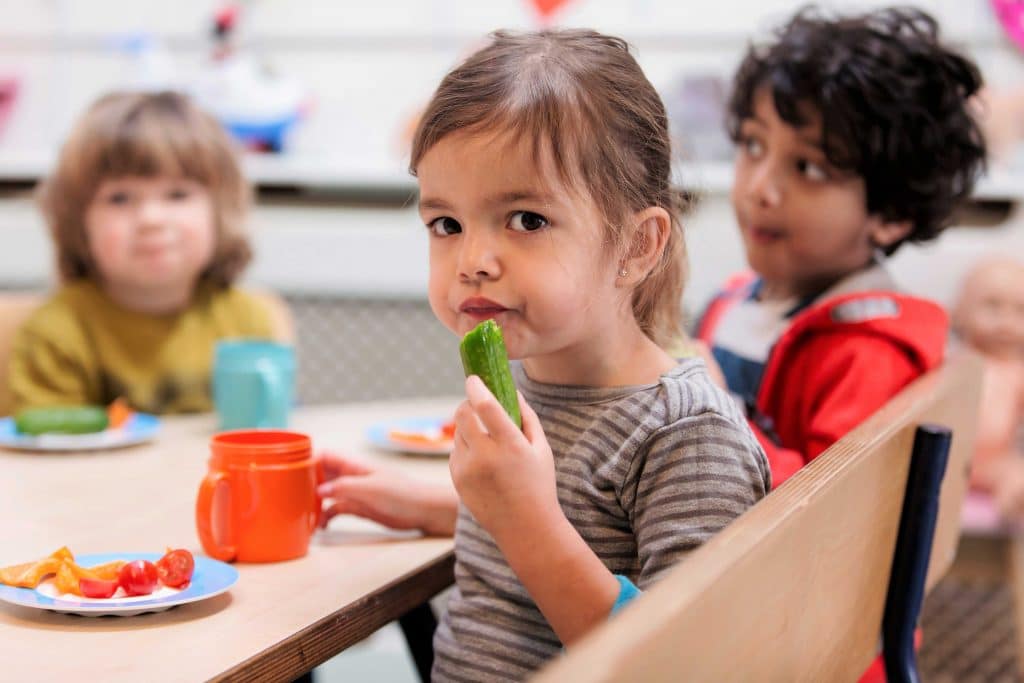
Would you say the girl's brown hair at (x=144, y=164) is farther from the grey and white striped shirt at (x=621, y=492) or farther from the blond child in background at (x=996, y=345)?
the blond child in background at (x=996, y=345)

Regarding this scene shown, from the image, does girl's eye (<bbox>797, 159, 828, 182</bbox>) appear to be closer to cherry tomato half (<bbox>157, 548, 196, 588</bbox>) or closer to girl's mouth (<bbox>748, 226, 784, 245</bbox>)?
girl's mouth (<bbox>748, 226, 784, 245</bbox>)

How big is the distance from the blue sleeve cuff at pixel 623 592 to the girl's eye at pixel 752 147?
28.3 inches

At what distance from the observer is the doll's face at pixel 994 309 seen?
2.29 meters

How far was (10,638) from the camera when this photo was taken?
70cm

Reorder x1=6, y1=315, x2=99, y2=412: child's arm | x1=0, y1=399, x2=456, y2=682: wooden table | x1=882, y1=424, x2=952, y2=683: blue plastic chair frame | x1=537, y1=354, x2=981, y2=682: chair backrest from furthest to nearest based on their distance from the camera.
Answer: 1. x1=6, y1=315, x2=99, y2=412: child's arm
2. x1=882, y1=424, x2=952, y2=683: blue plastic chair frame
3. x1=0, y1=399, x2=456, y2=682: wooden table
4. x1=537, y1=354, x2=981, y2=682: chair backrest

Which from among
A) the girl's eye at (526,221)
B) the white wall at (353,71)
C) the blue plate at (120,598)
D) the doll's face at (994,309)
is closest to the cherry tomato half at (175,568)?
the blue plate at (120,598)

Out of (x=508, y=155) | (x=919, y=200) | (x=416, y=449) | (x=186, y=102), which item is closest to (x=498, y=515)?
(x=508, y=155)

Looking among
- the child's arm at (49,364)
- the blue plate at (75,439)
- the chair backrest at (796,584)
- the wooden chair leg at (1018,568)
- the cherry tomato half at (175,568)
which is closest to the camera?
the chair backrest at (796,584)

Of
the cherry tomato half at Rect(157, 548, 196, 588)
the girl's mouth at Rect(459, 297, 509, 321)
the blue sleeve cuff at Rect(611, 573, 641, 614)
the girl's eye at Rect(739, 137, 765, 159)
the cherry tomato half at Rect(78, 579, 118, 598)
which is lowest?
the blue sleeve cuff at Rect(611, 573, 641, 614)

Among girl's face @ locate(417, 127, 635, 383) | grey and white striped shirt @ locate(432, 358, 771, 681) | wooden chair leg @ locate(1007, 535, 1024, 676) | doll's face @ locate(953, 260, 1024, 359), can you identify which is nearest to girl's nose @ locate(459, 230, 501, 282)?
girl's face @ locate(417, 127, 635, 383)

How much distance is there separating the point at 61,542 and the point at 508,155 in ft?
1.49

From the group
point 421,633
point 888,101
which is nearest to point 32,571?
point 421,633

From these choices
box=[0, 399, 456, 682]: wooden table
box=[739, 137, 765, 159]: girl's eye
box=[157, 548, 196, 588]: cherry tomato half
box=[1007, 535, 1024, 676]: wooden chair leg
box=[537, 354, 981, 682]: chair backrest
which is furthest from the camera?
box=[1007, 535, 1024, 676]: wooden chair leg

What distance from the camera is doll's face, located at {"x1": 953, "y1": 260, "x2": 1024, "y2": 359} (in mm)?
2287
